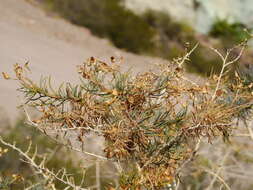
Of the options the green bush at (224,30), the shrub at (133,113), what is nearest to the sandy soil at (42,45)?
the green bush at (224,30)

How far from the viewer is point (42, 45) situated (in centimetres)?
1769

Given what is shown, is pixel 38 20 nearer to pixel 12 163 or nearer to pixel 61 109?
pixel 12 163

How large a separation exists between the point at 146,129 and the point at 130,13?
23.5 meters

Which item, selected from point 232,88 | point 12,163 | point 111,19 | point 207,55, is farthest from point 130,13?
point 232,88

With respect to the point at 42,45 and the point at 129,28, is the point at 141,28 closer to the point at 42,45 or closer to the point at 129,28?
the point at 129,28

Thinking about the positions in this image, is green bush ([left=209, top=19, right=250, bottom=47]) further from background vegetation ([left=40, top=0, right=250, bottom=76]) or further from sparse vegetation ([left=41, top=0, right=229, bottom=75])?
sparse vegetation ([left=41, top=0, right=229, bottom=75])

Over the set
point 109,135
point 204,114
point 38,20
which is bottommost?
point 38,20

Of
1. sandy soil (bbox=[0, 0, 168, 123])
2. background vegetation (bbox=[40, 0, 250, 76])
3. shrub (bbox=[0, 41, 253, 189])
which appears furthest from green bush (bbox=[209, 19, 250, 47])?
shrub (bbox=[0, 41, 253, 189])

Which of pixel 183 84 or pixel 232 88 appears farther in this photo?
pixel 232 88

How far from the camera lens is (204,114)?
194cm

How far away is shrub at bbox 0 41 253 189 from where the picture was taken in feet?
6.39

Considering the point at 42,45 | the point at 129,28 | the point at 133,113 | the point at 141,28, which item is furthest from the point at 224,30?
the point at 133,113

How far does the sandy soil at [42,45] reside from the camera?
13.0 meters

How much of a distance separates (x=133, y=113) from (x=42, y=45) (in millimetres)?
15936
